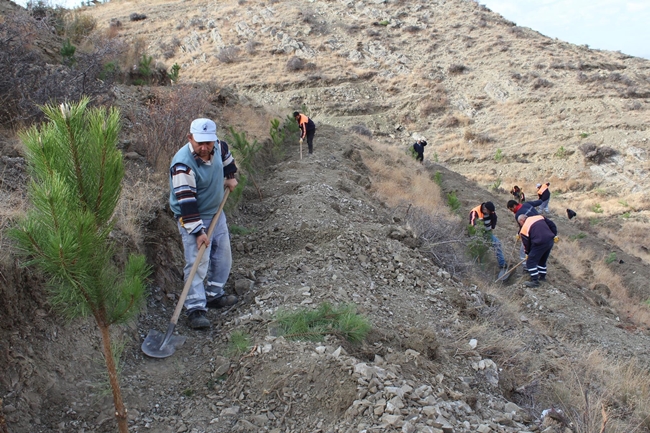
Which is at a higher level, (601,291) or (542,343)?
(542,343)

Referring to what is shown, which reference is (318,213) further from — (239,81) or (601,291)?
(239,81)

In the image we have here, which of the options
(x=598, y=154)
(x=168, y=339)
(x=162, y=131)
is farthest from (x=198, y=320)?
(x=598, y=154)

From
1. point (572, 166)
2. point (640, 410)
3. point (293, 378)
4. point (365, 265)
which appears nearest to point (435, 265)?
point (365, 265)

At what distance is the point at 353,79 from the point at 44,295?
25791 millimetres

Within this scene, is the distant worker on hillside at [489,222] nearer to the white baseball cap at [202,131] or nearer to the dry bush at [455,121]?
the white baseball cap at [202,131]

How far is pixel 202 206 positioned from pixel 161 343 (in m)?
1.12

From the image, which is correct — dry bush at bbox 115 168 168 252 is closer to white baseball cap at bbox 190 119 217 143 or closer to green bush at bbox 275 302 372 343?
white baseball cap at bbox 190 119 217 143

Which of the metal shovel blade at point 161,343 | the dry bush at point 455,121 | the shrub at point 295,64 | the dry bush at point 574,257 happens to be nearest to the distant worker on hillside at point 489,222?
the dry bush at point 574,257

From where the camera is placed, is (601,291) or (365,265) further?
(601,291)

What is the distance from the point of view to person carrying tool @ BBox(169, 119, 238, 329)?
Answer: 369cm

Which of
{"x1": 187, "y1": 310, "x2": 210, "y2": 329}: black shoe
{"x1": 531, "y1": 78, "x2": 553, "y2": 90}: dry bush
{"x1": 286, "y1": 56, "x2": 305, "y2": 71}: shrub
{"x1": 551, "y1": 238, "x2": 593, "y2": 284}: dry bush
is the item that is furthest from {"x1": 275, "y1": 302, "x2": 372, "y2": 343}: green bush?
{"x1": 286, "y1": 56, "x2": 305, "y2": 71}: shrub

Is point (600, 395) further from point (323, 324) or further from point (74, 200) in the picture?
point (74, 200)

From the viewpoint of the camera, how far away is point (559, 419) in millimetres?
3195

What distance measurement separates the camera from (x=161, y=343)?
3.59 metres
